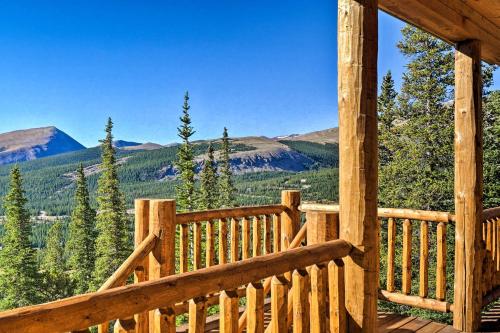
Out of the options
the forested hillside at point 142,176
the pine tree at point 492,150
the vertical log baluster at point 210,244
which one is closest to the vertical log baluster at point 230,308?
the vertical log baluster at point 210,244

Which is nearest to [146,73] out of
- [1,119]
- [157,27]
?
[157,27]

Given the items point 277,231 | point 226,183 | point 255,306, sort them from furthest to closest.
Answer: point 226,183, point 277,231, point 255,306

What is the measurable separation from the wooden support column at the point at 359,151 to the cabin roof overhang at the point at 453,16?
492 mm

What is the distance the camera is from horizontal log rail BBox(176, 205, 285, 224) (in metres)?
3.38

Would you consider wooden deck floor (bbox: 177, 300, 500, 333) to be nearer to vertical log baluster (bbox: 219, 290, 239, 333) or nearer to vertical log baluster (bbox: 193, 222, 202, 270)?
vertical log baluster (bbox: 193, 222, 202, 270)

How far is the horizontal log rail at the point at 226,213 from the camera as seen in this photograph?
338cm

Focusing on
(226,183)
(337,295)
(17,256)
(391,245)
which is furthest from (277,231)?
(226,183)

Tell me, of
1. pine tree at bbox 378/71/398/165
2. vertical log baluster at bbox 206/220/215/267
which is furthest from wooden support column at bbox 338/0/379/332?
pine tree at bbox 378/71/398/165

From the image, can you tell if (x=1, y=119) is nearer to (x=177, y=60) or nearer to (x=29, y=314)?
(x=177, y=60)

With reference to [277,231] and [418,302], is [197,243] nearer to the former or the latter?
[277,231]

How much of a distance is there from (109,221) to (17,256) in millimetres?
5872

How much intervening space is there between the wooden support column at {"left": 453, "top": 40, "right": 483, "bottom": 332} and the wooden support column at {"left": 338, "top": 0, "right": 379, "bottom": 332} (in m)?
1.50

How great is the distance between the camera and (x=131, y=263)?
2.63 m

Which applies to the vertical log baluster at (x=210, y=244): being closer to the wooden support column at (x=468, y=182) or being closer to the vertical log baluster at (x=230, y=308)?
the vertical log baluster at (x=230, y=308)
